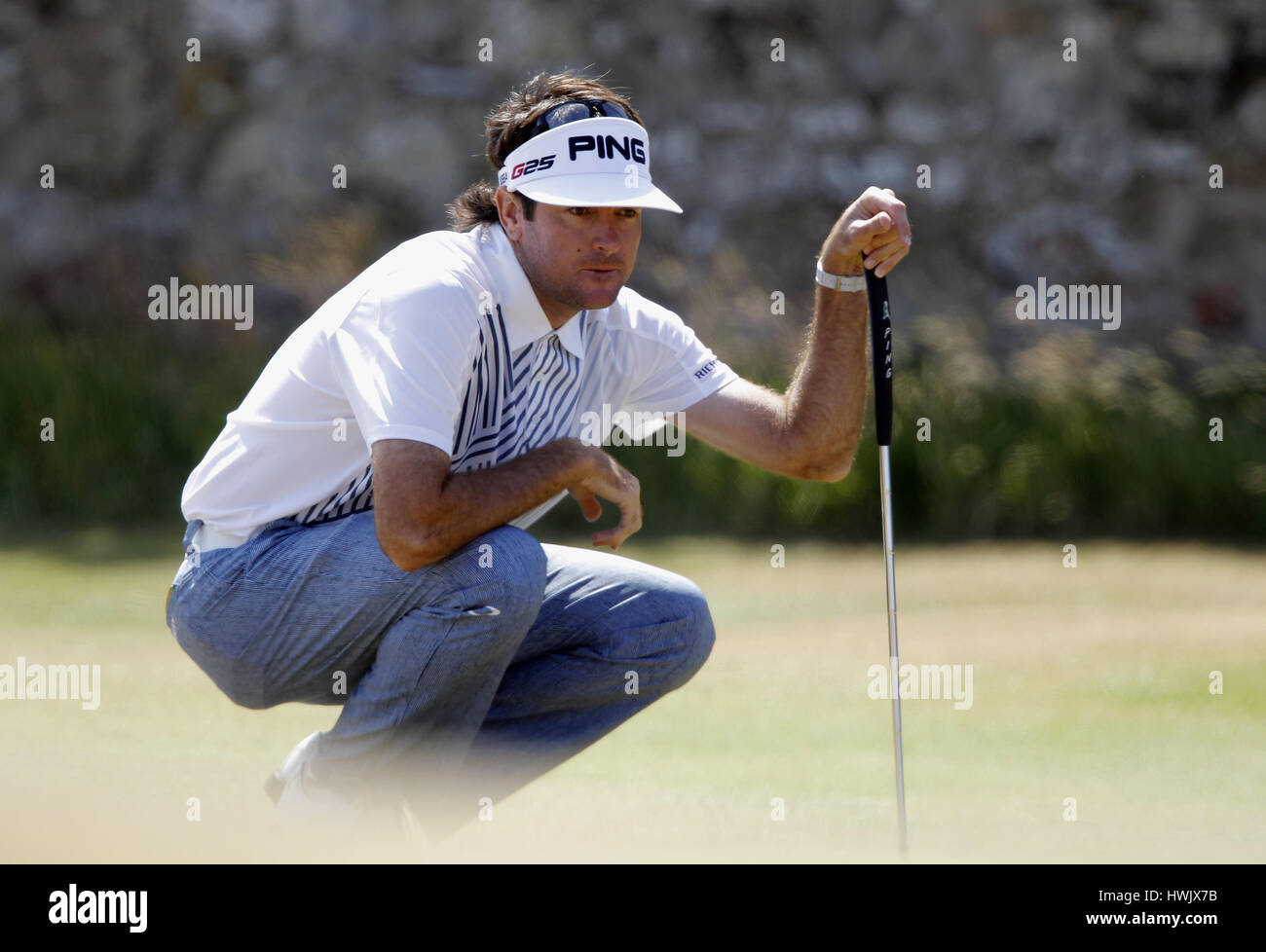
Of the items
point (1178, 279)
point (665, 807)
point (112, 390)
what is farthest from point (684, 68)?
point (665, 807)

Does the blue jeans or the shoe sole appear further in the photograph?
the shoe sole

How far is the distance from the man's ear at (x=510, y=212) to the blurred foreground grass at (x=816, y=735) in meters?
1.20

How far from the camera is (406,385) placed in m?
3.03

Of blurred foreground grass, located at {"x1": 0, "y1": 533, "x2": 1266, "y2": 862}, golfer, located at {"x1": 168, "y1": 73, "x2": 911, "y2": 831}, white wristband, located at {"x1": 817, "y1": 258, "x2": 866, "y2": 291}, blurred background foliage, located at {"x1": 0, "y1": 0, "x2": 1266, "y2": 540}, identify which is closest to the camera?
golfer, located at {"x1": 168, "y1": 73, "x2": 911, "y2": 831}

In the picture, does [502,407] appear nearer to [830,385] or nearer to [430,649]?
[430,649]

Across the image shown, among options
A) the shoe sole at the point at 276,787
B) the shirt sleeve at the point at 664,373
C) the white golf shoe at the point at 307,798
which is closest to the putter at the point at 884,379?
the shirt sleeve at the point at 664,373

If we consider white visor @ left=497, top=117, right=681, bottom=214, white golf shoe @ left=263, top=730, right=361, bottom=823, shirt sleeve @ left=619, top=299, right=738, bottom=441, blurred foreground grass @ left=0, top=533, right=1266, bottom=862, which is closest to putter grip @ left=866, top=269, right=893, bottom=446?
shirt sleeve @ left=619, top=299, right=738, bottom=441

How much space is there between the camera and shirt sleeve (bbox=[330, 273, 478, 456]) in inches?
119

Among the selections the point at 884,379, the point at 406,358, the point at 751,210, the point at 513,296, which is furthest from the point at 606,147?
the point at 751,210

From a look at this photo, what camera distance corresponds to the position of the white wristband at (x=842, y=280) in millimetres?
3678

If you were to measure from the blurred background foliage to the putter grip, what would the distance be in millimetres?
3687

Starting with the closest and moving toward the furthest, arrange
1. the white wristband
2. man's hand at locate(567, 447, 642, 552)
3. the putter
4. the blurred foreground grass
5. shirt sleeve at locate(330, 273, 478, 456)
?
1. shirt sleeve at locate(330, 273, 478, 456)
2. man's hand at locate(567, 447, 642, 552)
3. the blurred foreground grass
4. the putter
5. the white wristband

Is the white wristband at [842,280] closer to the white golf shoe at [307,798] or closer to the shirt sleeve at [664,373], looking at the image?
the shirt sleeve at [664,373]

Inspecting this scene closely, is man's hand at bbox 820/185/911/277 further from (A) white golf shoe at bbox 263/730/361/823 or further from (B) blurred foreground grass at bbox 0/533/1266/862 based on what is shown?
(A) white golf shoe at bbox 263/730/361/823
